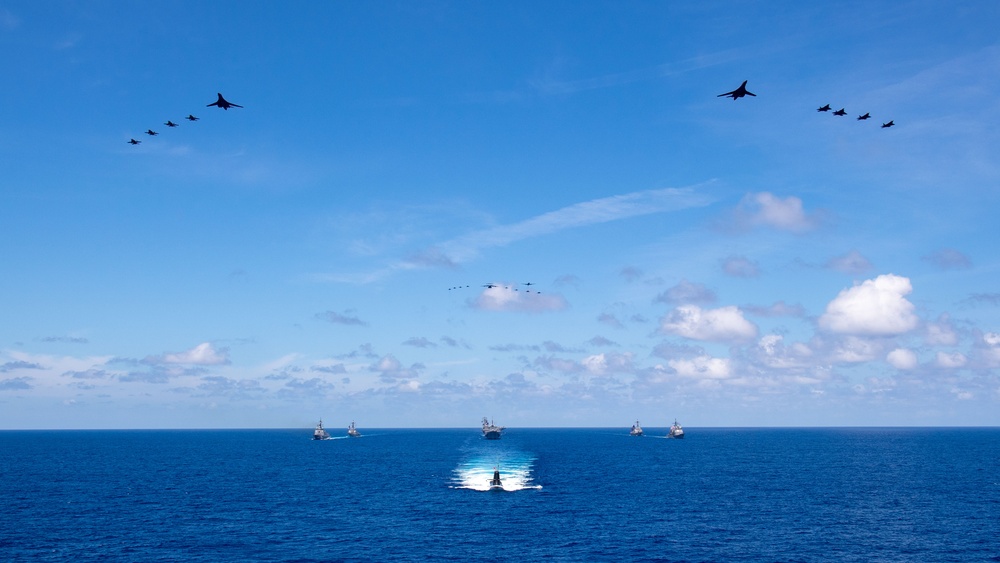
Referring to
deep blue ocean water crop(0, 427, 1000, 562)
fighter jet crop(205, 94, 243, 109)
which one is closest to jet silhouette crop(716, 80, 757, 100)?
fighter jet crop(205, 94, 243, 109)

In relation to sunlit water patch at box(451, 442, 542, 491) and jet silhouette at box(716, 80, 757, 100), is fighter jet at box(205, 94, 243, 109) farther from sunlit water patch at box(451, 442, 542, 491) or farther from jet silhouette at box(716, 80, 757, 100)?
sunlit water patch at box(451, 442, 542, 491)

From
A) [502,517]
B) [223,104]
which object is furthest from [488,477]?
[223,104]

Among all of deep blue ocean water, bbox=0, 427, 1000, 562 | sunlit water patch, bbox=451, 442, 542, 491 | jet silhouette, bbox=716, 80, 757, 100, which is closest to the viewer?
jet silhouette, bbox=716, 80, 757, 100

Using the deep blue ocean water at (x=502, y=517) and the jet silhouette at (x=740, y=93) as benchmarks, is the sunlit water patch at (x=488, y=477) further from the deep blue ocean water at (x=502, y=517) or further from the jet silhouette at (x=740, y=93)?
the jet silhouette at (x=740, y=93)

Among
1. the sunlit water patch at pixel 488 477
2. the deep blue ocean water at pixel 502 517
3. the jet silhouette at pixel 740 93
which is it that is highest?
the jet silhouette at pixel 740 93

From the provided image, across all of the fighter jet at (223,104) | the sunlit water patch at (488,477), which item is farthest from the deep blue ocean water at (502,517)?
the fighter jet at (223,104)

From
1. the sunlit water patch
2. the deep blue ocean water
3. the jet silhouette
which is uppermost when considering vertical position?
the jet silhouette

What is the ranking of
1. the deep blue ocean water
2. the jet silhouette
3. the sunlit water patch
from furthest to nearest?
the sunlit water patch
the deep blue ocean water
the jet silhouette

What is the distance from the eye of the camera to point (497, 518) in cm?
10788

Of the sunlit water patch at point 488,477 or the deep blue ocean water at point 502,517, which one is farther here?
the sunlit water patch at point 488,477

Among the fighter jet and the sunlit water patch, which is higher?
the fighter jet

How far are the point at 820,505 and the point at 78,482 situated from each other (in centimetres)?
15351

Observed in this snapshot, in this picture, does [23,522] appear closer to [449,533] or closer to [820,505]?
[449,533]

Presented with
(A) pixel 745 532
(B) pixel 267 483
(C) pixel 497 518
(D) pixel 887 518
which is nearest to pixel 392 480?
(B) pixel 267 483
